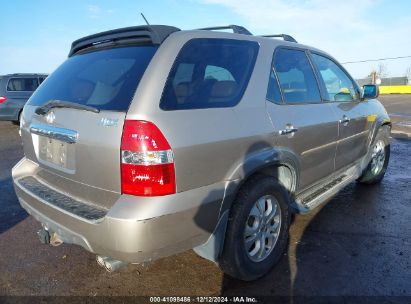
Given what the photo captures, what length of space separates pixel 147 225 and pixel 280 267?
1540 mm

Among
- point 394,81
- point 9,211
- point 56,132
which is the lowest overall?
point 9,211

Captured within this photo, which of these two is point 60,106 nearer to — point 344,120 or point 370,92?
point 344,120

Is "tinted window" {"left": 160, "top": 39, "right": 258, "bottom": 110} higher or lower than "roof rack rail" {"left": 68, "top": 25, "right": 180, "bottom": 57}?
lower

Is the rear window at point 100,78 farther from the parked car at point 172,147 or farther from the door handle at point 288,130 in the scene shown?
the door handle at point 288,130

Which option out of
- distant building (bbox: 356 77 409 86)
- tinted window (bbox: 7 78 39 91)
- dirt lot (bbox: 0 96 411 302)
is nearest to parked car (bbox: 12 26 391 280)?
dirt lot (bbox: 0 96 411 302)

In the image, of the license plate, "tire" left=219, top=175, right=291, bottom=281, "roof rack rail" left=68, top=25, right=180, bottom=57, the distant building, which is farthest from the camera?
the distant building

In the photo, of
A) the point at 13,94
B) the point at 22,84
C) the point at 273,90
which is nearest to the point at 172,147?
the point at 273,90

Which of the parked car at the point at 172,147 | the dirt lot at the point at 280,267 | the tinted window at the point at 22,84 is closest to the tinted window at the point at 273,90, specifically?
the parked car at the point at 172,147

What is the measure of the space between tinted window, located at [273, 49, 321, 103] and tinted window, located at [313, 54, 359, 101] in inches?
10.2

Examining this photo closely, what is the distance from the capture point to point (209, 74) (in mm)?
2455

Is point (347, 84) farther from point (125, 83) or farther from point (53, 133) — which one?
point (53, 133)

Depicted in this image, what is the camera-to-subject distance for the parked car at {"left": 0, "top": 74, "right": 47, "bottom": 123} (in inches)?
474

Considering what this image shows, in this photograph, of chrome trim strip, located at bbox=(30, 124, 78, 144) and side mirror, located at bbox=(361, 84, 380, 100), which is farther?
Result: side mirror, located at bbox=(361, 84, 380, 100)

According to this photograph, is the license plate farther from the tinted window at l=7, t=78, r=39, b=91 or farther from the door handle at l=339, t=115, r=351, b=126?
the tinted window at l=7, t=78, r=39, b=91
